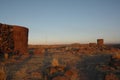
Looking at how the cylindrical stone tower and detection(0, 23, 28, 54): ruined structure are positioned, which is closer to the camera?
detection(0, 23, 28, 54): ruined structure

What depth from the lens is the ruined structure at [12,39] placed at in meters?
19.0

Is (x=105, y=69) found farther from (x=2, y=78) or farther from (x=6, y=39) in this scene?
(x=6, y=39)

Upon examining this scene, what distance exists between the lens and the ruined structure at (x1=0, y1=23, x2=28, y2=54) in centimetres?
1897

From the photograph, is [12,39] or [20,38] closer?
[12,39]

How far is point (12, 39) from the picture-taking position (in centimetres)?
1967

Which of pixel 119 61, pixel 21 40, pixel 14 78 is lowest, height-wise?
pixel 14 78

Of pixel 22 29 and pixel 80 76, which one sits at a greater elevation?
pixel 22 29

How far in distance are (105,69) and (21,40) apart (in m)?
11.9

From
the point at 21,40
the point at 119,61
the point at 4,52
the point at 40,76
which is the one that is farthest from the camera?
the point at 21,40

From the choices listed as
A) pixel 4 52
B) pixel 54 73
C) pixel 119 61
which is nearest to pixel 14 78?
pixel 54 73

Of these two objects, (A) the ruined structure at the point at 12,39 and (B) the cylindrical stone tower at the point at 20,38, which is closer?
(A) the ruined structure at the point at 12,39

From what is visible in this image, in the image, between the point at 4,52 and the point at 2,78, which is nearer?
the point at 2,78

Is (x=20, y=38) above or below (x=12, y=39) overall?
above

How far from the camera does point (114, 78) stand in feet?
30.6
